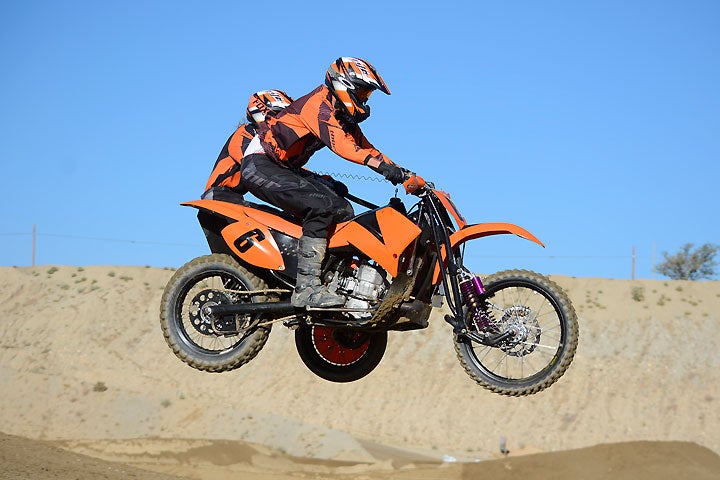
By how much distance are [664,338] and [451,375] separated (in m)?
12.5

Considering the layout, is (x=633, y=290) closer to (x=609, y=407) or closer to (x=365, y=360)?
(x=609, y=407)

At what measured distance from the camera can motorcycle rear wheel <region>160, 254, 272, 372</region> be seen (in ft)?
41.2

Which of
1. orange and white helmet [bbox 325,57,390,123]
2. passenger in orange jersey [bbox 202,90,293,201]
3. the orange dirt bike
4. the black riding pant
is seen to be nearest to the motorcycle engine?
the orange dirt bike

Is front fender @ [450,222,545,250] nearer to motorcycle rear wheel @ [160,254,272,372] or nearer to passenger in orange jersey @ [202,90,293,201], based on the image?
motorcycle rear wheel @ [160,254,272,372]

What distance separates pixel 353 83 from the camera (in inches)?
458

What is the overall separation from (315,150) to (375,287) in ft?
6.48

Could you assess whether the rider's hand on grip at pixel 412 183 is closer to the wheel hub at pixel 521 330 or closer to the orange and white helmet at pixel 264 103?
the wheel hub at pixel 521 330

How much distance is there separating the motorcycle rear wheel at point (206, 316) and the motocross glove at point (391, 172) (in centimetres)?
225

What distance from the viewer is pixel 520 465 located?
43.4m

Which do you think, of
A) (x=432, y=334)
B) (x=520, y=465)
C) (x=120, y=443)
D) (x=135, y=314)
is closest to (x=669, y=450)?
(x=520, y=465)

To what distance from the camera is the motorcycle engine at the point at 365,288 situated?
11586 mm

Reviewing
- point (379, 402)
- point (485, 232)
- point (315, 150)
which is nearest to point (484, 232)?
point (485, 232)

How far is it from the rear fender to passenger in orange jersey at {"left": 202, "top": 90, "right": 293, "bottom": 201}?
446 millimetres

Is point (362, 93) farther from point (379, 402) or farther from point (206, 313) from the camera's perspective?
point (379, 402)
